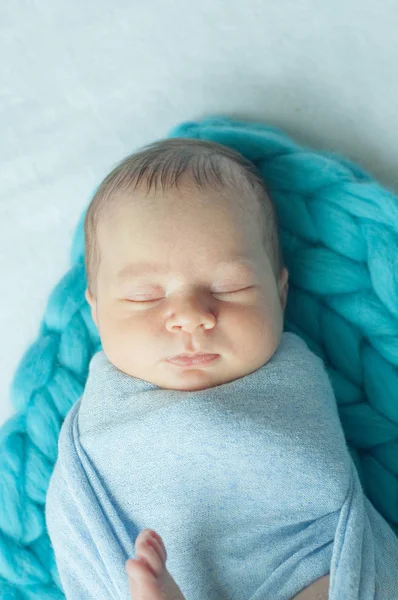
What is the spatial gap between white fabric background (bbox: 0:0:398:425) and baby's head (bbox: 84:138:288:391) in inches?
11.6

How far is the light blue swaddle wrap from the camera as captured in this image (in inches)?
41.1

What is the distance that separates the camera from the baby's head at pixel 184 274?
1088 millimetres

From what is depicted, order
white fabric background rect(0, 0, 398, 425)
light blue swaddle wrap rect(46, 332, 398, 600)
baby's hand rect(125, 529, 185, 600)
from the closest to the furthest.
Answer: baby's hand rect(125, 529, 185, 600) < light blue swaddle wrap rect(46, 332, 398, 600) < white fabric background rect(0, 0, 398, 425)

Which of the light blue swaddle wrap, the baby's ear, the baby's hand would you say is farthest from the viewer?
the baby's ear

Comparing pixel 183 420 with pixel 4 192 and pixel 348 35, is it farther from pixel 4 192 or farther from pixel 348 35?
pixel 348 35

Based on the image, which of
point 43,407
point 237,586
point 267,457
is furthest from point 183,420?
point 43,407

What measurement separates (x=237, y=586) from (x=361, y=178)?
0.71 metres

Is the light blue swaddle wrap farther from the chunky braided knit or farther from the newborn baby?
the chunky braided knit

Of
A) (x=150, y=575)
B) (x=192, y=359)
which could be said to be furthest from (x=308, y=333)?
(x=150, y=575)

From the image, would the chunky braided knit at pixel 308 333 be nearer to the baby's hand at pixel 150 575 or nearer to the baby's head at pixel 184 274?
the baby's head at pixel 184 274

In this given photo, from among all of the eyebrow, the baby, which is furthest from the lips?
the eyebrow

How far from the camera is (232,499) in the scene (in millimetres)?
1057

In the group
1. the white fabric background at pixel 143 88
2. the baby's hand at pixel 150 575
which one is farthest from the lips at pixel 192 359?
the white fabric background at pixel 143 88

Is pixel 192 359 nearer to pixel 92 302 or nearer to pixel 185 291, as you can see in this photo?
pixel 185 291
